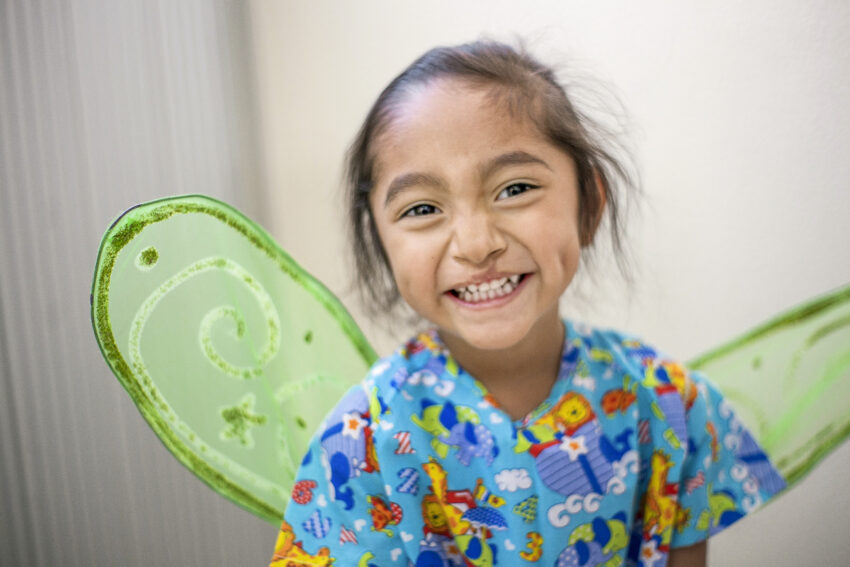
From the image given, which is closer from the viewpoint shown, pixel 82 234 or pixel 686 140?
pixel 82 234

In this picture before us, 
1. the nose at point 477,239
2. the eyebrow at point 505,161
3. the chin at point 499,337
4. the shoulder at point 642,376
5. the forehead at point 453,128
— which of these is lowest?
the shoulder at point 642,376

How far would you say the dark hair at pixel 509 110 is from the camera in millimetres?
496

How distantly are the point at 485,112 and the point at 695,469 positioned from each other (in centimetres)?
36

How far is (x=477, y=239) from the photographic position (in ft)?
1.53

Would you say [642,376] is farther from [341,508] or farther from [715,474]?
[341,508]

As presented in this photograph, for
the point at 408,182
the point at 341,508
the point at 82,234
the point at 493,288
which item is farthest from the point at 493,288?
the point at 82,234

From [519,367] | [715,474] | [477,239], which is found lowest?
[715,474]

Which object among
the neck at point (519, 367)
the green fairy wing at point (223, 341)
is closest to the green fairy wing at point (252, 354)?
the green fairy wing at point (223, 341)

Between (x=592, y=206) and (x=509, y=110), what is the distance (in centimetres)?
13

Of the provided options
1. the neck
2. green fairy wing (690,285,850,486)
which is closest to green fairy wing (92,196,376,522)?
the neck

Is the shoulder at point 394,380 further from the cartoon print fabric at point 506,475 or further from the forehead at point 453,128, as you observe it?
the forehead at point 453,128

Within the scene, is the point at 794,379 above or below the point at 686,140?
below

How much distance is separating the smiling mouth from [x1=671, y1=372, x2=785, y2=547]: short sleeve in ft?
0.69

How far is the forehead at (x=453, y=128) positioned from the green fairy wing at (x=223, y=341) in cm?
17
